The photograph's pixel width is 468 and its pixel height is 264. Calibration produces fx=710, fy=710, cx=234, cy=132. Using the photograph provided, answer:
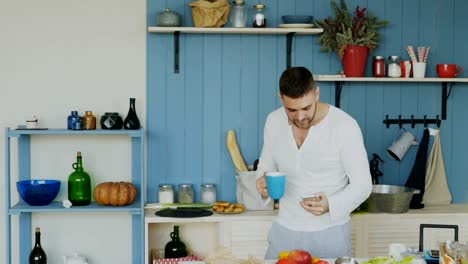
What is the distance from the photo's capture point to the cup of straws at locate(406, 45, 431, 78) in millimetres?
4270

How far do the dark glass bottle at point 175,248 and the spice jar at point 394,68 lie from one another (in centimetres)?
158

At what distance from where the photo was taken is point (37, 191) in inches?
157

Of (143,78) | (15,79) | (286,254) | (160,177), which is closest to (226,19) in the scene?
(143,78)

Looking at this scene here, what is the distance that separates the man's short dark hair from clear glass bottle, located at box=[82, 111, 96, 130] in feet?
5.36

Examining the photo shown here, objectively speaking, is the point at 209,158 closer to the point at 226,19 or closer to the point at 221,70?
the point at 221,70

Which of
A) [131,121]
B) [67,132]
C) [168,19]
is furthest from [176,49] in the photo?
[67,132]

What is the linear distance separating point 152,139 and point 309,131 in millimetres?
1550

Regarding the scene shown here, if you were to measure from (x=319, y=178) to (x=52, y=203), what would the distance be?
1.86m

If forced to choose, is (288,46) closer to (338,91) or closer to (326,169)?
(338,91)

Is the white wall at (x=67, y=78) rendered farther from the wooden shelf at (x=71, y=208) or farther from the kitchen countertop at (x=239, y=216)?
the kitchen countertop at (x=239, y=216)

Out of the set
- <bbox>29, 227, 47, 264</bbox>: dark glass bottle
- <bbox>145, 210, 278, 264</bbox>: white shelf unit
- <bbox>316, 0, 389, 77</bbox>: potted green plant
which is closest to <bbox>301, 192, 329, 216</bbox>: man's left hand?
<bbox>145, 210, 278, 264</bbox>: white shelf unit

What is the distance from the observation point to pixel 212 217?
13.1ft

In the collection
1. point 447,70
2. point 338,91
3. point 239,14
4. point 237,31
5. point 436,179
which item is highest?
point 239,14

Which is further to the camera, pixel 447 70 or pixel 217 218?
pixel 447 70
